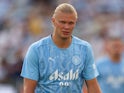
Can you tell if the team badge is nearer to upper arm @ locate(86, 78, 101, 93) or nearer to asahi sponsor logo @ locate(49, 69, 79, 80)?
asahi sponsor logo @ locate(49, 69, 79, 80)

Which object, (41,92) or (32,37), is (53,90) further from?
(32,37)

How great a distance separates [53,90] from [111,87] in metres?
3.87

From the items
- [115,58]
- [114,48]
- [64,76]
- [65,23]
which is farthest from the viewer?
[114,48]

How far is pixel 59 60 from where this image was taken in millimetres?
10078

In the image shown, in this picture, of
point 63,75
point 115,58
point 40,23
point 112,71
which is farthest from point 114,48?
point 40,23

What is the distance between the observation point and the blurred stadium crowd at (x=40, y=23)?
18375 mm

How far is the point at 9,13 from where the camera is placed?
2089 centimetres

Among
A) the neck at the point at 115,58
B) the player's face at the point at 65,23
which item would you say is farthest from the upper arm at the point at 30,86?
the neck at the point at 115,58

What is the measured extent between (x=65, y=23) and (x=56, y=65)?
0.59 m

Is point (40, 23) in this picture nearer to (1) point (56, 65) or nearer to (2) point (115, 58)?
(2) point (115, 58)

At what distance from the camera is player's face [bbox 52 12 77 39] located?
9859 mm

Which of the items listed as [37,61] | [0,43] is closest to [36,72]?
[37,61]

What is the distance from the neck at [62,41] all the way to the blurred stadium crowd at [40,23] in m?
7.07

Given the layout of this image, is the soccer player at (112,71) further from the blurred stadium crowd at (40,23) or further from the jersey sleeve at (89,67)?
the blurred stadium crowd at (40,23)
